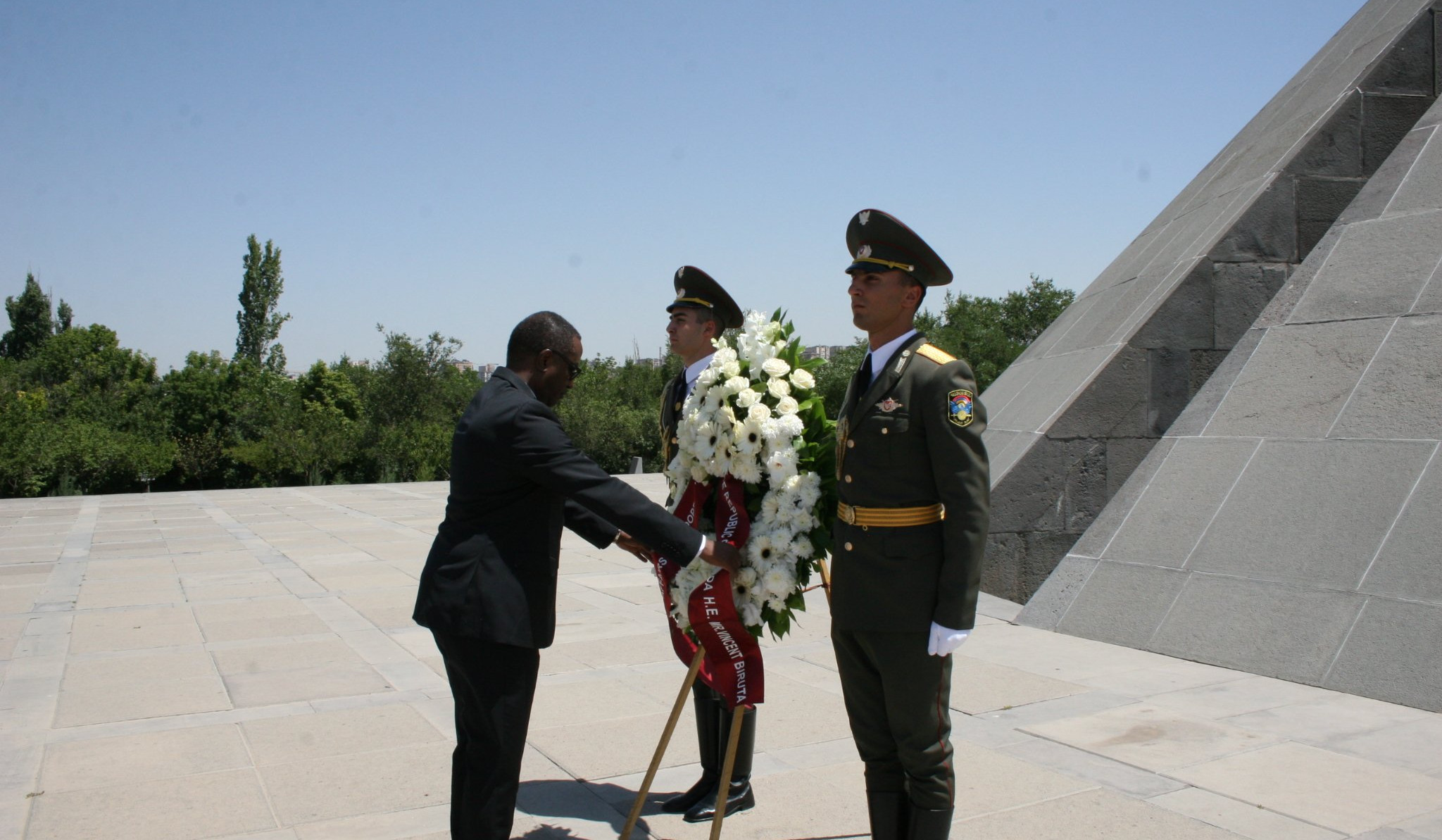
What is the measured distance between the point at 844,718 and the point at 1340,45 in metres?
8.45

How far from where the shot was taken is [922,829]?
306 centimetres

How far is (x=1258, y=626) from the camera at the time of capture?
5727mm

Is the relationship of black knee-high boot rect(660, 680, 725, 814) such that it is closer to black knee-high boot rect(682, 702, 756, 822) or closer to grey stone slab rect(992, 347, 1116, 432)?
black knee-high boot rect(682, 702, 756, 822)

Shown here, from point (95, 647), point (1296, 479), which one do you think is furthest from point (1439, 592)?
point (95, 647)

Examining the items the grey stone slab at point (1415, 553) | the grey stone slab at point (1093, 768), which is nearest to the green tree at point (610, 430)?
the grey stone slab at point (1415, 553)

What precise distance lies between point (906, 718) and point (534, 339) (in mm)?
1606

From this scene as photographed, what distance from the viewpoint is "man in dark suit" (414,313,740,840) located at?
3.09 m

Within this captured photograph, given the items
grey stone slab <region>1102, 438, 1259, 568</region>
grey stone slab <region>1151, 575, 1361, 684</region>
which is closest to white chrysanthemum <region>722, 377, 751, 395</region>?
grey stone slab <region>1151, 575, 1361, 684</region>

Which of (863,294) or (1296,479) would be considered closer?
(863,294)

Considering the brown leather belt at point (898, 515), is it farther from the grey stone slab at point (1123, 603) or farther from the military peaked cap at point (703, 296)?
the grey stone slab at point (1123, 603)

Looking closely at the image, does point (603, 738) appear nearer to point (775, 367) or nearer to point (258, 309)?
point (775, 367)

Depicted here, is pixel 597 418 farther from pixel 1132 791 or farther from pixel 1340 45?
pixel 1132 791

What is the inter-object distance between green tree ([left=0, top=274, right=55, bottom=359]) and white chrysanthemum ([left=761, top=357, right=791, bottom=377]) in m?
91.1

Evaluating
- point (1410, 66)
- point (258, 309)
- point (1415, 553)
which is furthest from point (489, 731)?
point (258, 309)
